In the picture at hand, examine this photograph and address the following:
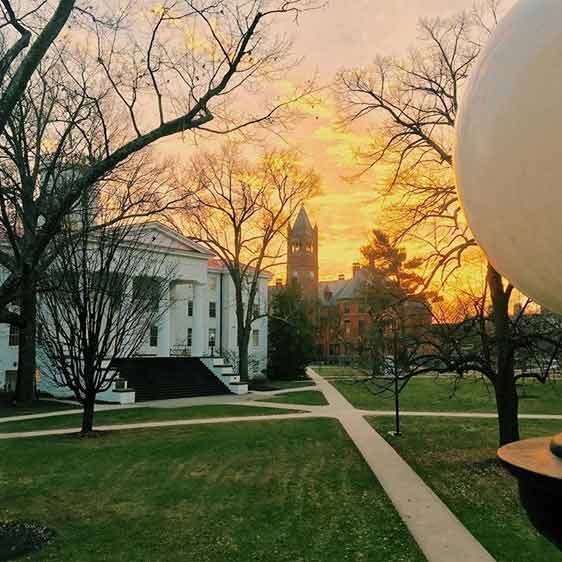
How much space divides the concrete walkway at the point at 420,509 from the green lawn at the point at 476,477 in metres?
0.20

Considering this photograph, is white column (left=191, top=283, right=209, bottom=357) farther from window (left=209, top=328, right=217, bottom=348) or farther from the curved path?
the curved path

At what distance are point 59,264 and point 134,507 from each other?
9277mm

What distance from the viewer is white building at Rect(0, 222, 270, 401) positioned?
30.9m

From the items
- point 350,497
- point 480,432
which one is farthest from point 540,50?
point 480,432

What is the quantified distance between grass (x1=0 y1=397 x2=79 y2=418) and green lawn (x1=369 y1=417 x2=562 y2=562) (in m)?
13.8

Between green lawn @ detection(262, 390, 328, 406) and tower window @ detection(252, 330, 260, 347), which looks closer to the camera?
green lawn @ detection(262, 390, 328, 406)

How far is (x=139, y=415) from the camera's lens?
71.4 feet

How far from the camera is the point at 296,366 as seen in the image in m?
43.2

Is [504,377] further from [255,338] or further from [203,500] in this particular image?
[255,338]

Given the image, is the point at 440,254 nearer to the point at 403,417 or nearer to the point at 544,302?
the point at 403,417

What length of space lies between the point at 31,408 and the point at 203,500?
1718cm

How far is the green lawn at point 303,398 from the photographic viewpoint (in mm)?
25891

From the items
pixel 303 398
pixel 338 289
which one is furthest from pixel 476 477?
pixel 338 289

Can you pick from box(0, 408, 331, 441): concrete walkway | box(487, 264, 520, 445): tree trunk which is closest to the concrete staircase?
box(0, 408, 331, 441): concrete walkway
